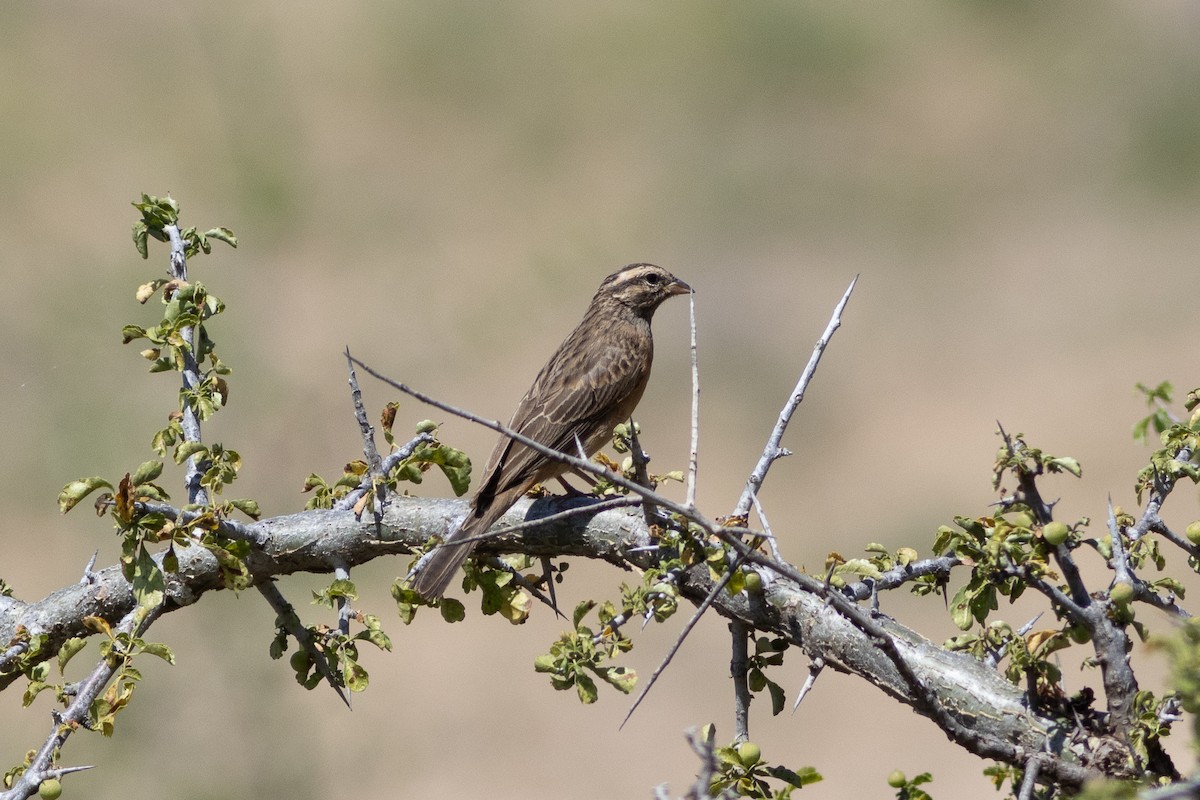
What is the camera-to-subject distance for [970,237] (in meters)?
18.5

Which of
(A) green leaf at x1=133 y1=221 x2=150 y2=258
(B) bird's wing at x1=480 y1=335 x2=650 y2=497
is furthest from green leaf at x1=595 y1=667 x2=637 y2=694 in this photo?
(B) bird's wing at x1=480 y1=335 x2=650 y2=497

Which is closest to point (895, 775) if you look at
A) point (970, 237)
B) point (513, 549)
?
point (513, 549)

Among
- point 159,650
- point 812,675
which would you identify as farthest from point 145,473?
point 812,675

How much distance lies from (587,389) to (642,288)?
125 cm

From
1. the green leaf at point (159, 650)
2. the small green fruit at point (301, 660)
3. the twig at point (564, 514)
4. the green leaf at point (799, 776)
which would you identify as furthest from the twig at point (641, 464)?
the green leaf at point (159, 650)

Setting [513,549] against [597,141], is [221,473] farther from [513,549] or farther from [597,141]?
[597,141]

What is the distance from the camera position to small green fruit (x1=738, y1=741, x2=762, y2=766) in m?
3.29

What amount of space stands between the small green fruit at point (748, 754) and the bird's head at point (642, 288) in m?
4.49

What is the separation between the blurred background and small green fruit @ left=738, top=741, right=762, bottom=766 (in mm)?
5859

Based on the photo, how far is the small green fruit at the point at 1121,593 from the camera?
3.10m

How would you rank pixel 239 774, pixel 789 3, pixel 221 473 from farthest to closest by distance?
pixel 789 3 < pixel 239 774 < pixel 221 473

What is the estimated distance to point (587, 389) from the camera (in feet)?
21.6

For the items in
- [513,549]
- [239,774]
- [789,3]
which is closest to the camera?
[513,549]

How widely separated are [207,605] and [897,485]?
7.37 meters
